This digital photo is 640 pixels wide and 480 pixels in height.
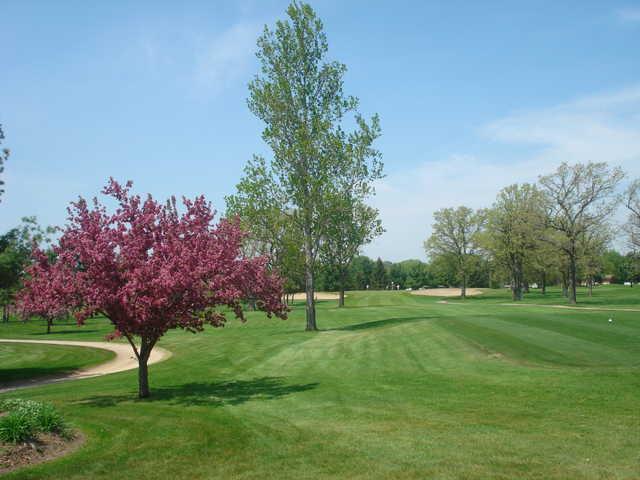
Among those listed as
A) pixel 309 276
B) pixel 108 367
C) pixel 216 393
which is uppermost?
pixel 309 276

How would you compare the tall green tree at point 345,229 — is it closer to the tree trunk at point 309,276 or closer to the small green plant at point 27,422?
the tree trunk at point 309,276

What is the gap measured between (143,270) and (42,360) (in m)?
21.8

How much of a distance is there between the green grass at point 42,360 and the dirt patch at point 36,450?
18.2m

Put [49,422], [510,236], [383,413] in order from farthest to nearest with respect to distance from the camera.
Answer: [510,236], [383,413], [49,422]

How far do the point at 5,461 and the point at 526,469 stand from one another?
859 cm

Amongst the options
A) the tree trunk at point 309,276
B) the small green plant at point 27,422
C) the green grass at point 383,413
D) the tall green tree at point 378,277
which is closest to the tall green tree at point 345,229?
the tree trunk at point 309,276

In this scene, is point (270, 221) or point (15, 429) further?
point (270, 221)

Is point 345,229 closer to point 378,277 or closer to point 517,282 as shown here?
point 517,282

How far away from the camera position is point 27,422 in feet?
32.8

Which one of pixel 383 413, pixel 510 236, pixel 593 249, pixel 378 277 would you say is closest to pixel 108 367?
pixel 383 413

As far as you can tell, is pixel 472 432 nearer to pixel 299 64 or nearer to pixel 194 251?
pixel 194 251

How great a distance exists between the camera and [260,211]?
37781 mm

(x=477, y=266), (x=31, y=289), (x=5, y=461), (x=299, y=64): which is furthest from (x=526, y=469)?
(x=477, y=266)

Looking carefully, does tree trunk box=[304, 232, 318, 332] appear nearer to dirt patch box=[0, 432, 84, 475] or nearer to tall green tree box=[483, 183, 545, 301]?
dirt patch box=[0, 432, 84, 475]
